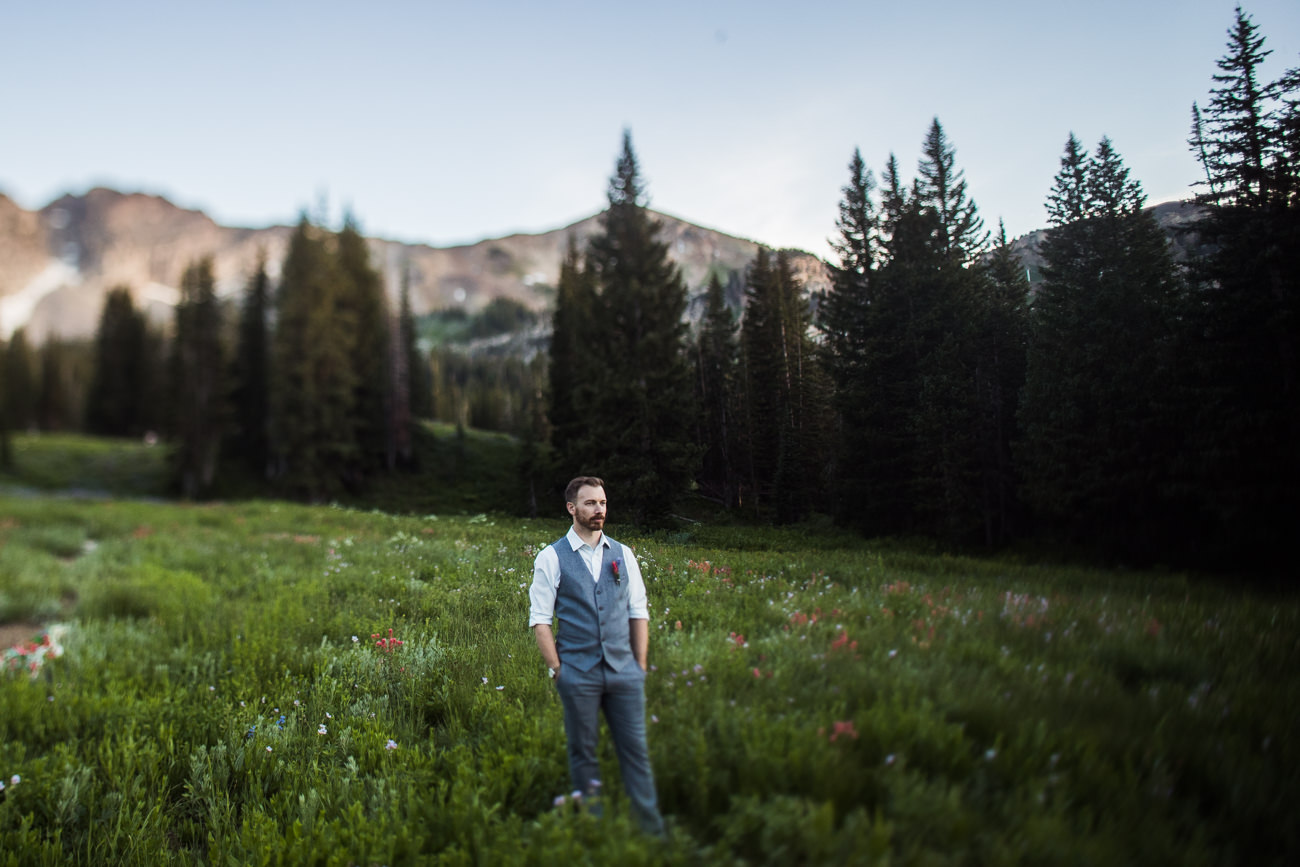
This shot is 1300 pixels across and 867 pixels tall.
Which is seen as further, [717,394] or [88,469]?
[88,469]

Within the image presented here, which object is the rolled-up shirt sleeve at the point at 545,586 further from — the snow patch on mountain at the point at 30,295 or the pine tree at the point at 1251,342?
the snow patch on mountain at the point at 30,295

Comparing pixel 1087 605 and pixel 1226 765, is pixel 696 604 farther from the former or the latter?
pixel 1226 765

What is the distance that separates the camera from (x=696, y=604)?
5.57m

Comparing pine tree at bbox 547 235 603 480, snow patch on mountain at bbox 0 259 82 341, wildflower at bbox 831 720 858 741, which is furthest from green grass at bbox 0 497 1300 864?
snow patch on mountain at bbox 0 259 82 341

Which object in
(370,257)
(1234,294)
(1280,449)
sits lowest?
(1280,449)

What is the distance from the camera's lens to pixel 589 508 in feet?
11.2

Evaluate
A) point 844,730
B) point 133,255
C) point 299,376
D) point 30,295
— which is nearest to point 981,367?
point 844,730

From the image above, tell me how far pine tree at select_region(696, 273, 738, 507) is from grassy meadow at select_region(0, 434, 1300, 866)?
0.73 meters

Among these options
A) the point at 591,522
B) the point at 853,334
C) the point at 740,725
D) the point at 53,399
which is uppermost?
the point at 53,399

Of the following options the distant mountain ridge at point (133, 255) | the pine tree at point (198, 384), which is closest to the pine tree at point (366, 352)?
the distant mountain ridge at point (133, 255)

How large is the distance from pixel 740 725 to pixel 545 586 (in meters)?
1.54

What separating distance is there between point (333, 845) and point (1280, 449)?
772 cm

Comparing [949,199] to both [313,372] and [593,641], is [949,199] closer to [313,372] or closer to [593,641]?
[593,641]

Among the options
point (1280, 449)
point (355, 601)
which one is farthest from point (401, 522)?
point (1280, 449)
